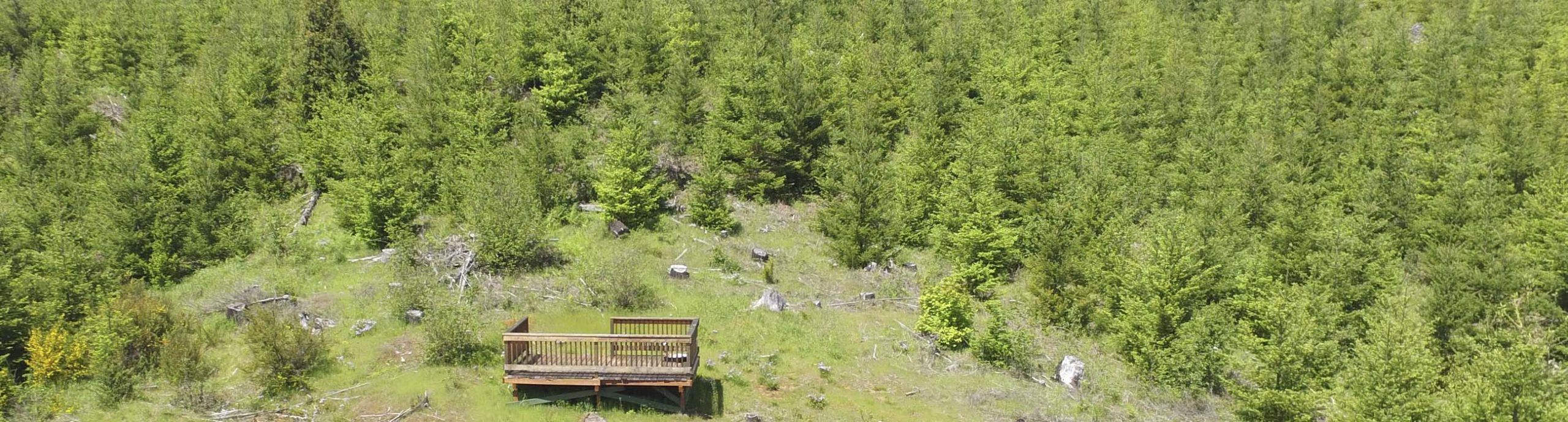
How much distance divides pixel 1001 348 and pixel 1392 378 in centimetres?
1023

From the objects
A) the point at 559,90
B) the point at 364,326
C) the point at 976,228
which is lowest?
the point at 364,326

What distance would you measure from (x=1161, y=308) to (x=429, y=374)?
2249cm

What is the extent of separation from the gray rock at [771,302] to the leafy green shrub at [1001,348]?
6803mm

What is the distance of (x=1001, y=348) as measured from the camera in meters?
27.3

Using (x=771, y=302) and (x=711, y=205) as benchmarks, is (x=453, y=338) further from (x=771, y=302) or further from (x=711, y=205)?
(x=711, y=205)

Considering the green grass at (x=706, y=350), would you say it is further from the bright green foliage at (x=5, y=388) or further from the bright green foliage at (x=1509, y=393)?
the bright green foliage at (x=1509, y=393)

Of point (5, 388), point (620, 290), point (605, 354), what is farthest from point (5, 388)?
point (620, 290)

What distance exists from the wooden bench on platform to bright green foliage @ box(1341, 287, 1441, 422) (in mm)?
17071

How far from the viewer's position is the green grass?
2256 centimetres

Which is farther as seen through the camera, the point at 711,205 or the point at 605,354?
the point at 711,205

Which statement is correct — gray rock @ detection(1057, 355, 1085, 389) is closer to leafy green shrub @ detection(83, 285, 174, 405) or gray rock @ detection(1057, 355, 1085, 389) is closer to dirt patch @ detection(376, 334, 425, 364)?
dirt patch @ detection(376, 334, 425, 364)

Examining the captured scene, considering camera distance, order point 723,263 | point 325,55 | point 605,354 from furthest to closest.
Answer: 1. point 325,55
2. point 723,263
3. point 605,354

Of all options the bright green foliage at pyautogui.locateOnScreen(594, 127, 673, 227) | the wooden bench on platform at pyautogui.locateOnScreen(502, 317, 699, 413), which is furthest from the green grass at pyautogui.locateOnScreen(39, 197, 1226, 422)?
the bright green foliage at pyautogui.locateOnScreen(594, 127, 673, 227)

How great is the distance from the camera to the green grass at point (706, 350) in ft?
74.0
